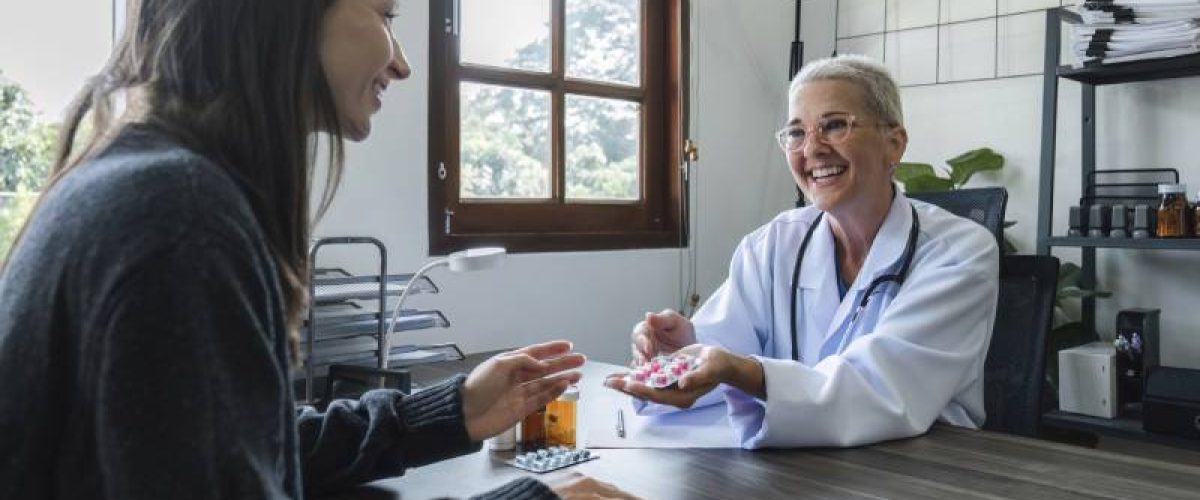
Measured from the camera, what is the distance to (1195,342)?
8.57 feet

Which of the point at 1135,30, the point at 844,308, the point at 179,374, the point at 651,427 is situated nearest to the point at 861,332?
the point at 844,308

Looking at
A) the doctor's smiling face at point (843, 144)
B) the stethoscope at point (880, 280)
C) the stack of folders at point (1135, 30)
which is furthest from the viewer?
the stack of folders at point (1135, 30)

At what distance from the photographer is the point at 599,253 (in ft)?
8.68

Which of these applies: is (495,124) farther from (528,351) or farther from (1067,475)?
(1067,475)

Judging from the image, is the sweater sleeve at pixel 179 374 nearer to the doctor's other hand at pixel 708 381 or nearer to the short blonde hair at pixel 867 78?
the doctor's other hand at pixel 708 381

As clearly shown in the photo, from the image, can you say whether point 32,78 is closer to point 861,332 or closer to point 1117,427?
point 861,332

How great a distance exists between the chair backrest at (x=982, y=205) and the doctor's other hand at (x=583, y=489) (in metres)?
1.01

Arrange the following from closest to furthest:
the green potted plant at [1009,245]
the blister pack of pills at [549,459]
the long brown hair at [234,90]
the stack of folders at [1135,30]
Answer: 1. the long brown hair at [234,90]
2. the blister pack of pills at [549,459]
3. the stack of folders at [1135,30]
4. the green potted plant at [1009,245]

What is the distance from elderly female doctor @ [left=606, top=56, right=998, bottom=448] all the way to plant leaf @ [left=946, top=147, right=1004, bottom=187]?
50.8 inches

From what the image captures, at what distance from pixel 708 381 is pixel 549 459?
24cm

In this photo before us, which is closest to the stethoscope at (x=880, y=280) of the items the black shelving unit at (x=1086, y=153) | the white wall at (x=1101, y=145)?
the black shelving unit at (x=1086, y=153)

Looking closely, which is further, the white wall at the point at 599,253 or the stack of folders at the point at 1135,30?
the stack of folders at the point at 1135,30

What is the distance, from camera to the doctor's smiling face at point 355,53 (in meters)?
0.71

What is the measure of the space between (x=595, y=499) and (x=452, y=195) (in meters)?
1.54
